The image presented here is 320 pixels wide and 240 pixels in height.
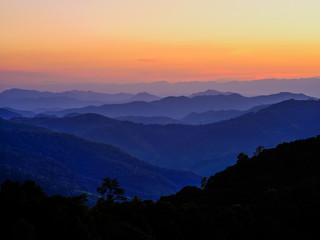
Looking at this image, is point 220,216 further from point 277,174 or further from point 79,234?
point 277,174

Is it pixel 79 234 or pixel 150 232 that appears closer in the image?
pixel 79 234

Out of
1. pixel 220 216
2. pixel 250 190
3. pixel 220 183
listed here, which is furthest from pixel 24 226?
pixel 220 183

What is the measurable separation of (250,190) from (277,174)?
9248 millimetres

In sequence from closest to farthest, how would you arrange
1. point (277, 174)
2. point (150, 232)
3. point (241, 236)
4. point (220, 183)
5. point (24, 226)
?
point (24, 226)
point (150, 232)
point (241, 236)
point (277, 174)
point (220, 183)

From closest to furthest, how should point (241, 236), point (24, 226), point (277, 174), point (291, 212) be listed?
point (24, 226)
point (241, 236)
point (291, 212)
point (277, 174)

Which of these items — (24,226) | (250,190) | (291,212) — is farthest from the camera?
(250,190)

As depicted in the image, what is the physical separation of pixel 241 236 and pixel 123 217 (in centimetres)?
1153

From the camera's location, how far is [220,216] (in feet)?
124

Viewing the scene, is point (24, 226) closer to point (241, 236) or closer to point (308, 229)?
point (241, 236)

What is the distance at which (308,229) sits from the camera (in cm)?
3803

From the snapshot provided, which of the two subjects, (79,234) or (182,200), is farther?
(182,200)

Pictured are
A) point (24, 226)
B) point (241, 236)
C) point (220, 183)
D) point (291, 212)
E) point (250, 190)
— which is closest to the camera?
point (24, 226)

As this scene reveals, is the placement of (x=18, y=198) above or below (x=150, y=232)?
above

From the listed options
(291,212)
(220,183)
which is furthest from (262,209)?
(220,183)
